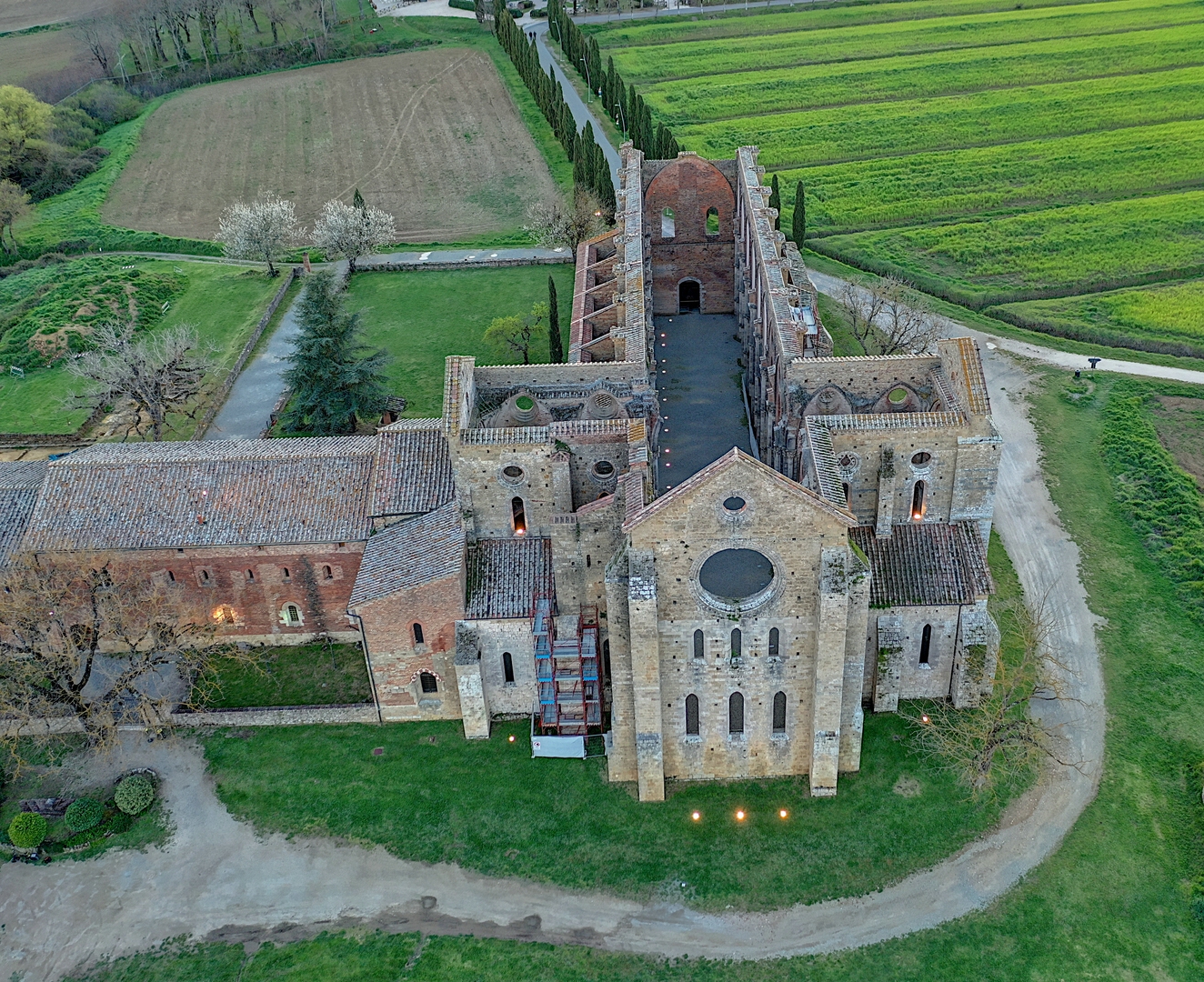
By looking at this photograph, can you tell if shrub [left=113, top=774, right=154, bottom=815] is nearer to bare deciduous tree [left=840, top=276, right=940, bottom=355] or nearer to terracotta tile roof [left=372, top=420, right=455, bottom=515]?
terracotta tile roof [left=372, top=420, right=455, bottom=515]

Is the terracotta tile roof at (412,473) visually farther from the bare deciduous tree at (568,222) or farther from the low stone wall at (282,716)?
the bare deciduous tree at (568,222)

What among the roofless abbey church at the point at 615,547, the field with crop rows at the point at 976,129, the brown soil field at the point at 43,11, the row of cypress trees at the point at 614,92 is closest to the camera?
the roofless abbey church at the point at 615,547

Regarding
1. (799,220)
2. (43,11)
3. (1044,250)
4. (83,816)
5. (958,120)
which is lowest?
(1044,250)

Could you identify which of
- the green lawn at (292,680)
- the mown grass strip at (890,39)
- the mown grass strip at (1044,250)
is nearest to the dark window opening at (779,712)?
the green lawn at (292,680)

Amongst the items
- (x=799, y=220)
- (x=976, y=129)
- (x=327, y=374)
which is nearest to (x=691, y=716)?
(x=327, y=374)

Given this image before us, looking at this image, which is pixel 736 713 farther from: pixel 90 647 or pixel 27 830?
pixel 27 830

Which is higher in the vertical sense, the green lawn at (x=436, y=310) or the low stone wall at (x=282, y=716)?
the green lawn at (x=436, y=310)

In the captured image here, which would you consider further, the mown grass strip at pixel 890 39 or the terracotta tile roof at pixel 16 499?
the mown grass strip at pixel 890 39

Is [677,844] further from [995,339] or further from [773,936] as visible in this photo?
[995,339]
